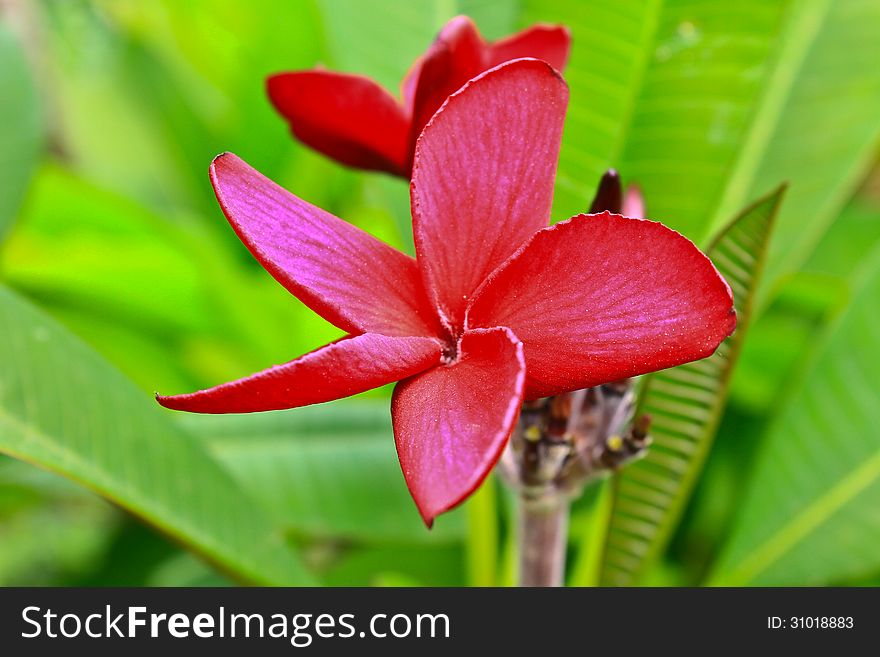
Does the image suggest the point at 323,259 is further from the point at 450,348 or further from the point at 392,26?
the point at 392,26

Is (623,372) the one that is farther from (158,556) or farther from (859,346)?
(158,556)

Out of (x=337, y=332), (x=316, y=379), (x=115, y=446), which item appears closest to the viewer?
(x=316, y=379)

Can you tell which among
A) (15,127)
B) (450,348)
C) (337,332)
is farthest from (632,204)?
(15,127)

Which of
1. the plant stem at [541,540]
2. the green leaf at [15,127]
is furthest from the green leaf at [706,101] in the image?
the green leaf at [15,127]

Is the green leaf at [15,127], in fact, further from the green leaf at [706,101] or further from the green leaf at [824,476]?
the green leaf at [824,476]
